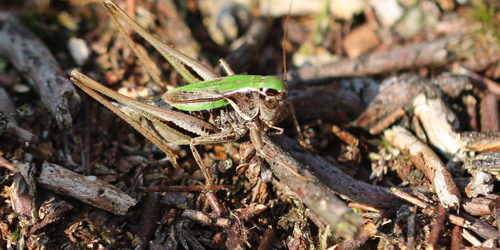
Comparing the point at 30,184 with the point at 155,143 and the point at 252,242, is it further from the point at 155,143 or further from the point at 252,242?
the point at 252,242

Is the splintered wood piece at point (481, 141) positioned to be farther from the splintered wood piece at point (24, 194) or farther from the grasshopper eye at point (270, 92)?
the splintered wood piece at point (24, 194)

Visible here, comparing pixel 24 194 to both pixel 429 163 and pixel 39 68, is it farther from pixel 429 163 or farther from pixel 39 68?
pixel 429 163

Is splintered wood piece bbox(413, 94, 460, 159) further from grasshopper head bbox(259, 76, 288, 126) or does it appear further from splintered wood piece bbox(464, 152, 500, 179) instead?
grasshopper head bbox(259, 76, 288, 126)

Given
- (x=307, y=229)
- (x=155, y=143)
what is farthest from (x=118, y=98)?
(x=307, y=229)

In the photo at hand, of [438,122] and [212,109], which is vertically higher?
[438,122]

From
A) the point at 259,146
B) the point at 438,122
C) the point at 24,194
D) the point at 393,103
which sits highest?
the point at 393,103

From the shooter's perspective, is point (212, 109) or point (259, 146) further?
point (212, 109)

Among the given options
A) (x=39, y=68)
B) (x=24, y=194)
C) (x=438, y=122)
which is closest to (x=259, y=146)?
(x=438, y=122)
